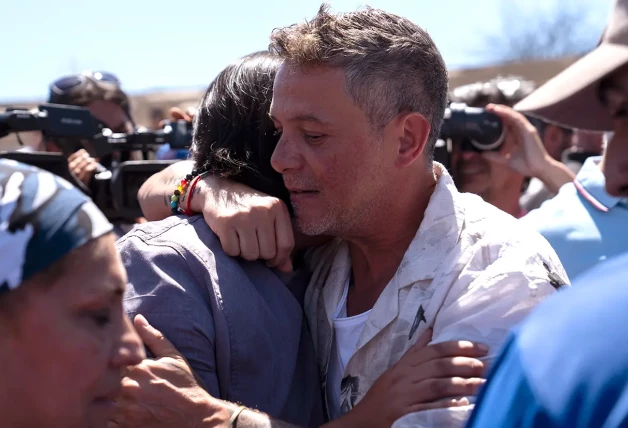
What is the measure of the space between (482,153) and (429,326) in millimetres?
1839

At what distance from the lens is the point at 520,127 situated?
360 cm

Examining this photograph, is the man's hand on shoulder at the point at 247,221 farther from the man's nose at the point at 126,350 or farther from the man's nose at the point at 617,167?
the man's nose at the point at 617,167

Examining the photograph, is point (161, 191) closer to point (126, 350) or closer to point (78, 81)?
point (126, 350)

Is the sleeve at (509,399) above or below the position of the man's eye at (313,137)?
above

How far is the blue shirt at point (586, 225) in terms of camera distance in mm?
2643

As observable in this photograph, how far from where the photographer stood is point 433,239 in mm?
2031

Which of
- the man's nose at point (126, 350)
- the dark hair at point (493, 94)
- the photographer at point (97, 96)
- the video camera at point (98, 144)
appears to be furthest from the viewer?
the photographer at point (97, 96)

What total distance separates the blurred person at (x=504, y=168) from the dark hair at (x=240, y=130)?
1.51 m

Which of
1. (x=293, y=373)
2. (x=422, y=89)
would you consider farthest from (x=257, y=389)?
(x=422, y=89)

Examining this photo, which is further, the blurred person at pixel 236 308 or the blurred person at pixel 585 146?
the blurred person at pixel 585 146

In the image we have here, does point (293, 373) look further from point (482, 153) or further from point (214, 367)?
point (482, 153)

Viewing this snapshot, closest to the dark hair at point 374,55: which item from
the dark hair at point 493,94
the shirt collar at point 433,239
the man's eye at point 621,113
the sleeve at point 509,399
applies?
the shirt collar at point 433,239

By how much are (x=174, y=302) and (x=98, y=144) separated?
196 centimetres

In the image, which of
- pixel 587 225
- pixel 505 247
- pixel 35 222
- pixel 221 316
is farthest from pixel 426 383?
pixel 587 225
